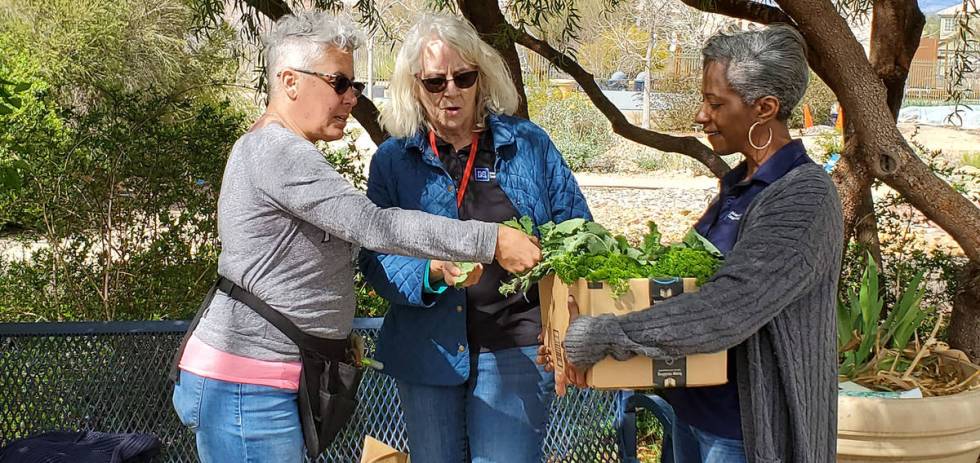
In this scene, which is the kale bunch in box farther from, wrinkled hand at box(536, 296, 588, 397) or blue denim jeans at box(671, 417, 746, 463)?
blue denim jeans at box(671, 417, 746, 463)

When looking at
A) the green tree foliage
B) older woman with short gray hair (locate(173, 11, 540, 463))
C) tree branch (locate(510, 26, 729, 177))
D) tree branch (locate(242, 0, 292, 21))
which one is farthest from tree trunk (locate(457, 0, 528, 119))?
older woman with short gray hair (locate(173, 11, 540, 463))

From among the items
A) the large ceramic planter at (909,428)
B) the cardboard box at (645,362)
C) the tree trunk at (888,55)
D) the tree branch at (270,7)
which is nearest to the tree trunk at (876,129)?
the tree trunk at (888,55)

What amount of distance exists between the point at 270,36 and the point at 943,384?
334cm

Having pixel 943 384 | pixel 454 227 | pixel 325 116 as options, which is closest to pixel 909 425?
pixel 943 384

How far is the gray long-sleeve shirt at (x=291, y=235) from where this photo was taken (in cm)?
236

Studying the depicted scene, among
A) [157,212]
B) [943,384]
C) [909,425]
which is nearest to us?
[909,425]

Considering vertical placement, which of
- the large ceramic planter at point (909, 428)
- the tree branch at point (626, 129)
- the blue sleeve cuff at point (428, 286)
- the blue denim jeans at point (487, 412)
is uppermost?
the tree branch at point (626, 129)

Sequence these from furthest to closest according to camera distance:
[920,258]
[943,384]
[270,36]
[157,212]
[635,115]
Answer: [635,115], [920,258], [157,212], [943,384], [270,36]

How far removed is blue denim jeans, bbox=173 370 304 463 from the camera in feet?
8.05

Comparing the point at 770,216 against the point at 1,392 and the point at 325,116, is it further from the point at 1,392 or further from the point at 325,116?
the point at 1,392

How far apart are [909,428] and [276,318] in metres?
2.68

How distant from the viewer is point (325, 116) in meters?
2.57

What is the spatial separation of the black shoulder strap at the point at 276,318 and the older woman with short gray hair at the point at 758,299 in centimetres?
69

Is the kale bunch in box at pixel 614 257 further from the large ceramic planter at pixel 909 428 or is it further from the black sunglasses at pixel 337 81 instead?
the large ceramic planter at pixel 909 428
